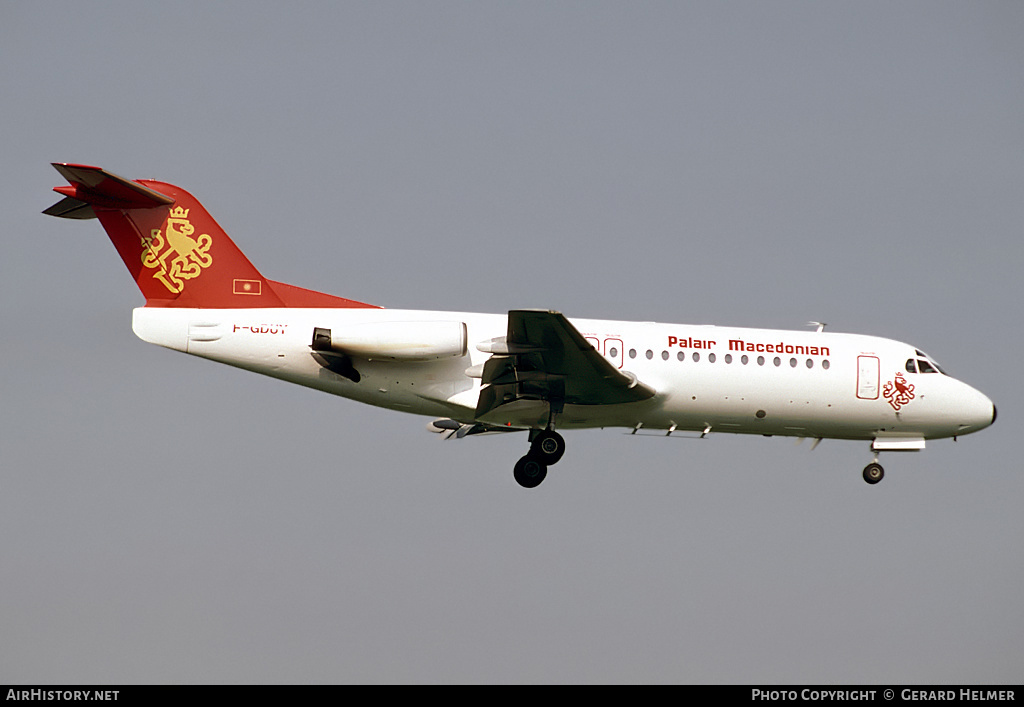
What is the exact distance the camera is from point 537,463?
24.6 m

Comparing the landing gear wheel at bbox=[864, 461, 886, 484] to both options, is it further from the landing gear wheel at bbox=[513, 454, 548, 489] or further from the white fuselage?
the landing gear wheel at bbox=[513, 454, 548, 489]

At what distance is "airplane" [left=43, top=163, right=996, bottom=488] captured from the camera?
22.8 metres

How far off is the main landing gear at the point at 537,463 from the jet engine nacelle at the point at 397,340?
2.75m

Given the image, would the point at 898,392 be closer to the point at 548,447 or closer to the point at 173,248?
the point at 548,447

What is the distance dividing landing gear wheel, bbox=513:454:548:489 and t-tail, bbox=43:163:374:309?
538 centimetres

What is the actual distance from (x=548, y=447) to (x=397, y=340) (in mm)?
3970

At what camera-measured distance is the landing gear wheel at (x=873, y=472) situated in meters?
26.2

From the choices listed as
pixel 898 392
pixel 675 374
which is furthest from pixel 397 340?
pixel 898 392

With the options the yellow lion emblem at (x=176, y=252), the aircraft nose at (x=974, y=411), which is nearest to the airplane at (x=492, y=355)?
the yellow lion emblem at (x=176, y=252)

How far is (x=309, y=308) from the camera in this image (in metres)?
23.8

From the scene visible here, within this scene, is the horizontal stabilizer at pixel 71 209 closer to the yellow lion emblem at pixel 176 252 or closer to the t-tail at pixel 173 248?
the t-tail at pixel 173 248

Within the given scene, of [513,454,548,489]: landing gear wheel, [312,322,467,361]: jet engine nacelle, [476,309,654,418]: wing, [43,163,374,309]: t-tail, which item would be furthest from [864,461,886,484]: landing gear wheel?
[43,163,374,309]: t-tail
